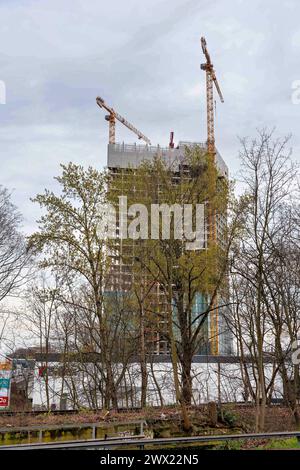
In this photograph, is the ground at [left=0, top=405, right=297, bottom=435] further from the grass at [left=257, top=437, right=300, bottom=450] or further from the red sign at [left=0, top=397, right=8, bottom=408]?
the grass at [left=257, top=437, right=300, bottom=450]

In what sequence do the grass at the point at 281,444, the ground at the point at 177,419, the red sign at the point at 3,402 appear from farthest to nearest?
the red sign at the point at 3,402, the ground at the point at 177,419, the grass at the point at 281,444

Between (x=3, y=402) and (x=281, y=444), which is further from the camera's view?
(x=3, y=402)

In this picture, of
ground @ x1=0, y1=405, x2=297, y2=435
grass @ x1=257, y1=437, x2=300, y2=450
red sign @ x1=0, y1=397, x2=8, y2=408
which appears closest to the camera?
grass @ x1=257, y1=437, x2=300, y2=450

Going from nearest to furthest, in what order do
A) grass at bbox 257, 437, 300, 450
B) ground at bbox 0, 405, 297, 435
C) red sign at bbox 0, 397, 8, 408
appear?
grass at bbox 257, 437, 300, 450, ground at bbox 0, 405, 297, 435, red sign at bbox 0, 397, 8, 408

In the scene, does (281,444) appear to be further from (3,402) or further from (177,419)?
(3,402)

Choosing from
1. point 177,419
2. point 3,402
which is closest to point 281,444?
point 177,419

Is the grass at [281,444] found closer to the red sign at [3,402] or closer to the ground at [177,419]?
the ground at [177,419]

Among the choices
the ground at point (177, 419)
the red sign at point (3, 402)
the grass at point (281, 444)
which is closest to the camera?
the grass at point (281, 444)

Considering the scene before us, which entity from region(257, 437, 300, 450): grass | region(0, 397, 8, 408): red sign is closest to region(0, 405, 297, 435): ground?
region(0, 397, 8, 408): red sign

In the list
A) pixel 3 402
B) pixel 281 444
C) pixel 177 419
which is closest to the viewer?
pixel 281 444

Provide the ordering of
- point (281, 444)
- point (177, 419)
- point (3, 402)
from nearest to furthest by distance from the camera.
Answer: point (281, 444)
point (177, 419)
point (3, 402)

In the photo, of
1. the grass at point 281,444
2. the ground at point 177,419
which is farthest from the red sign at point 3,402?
the grass at point 281,444

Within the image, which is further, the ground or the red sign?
the red sign
